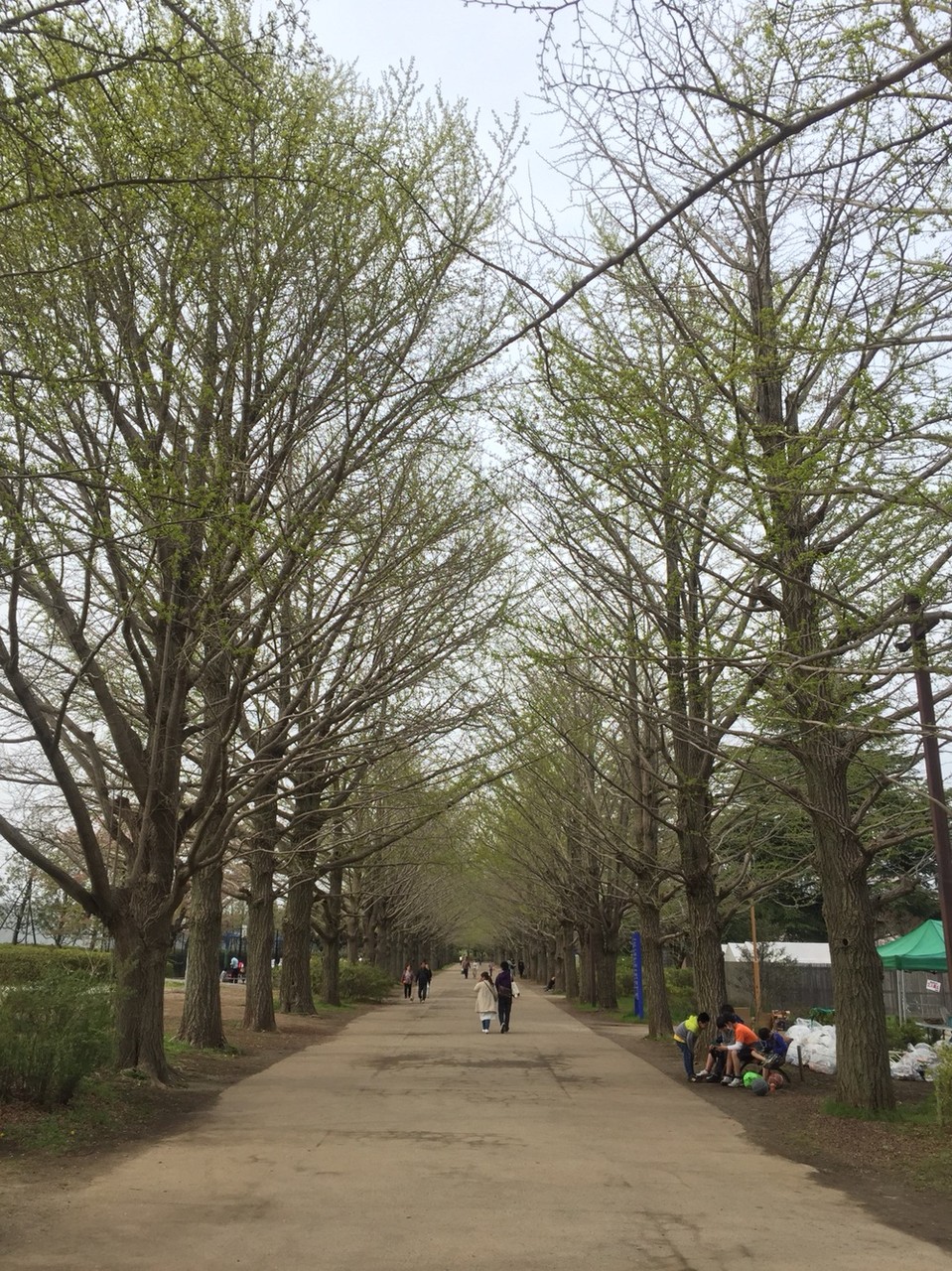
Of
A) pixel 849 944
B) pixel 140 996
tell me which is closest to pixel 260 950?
pixel 140 996

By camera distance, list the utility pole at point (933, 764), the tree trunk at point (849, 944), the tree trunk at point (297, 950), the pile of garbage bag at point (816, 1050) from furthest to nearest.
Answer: the tree trunk at point (297, 950) < the pile of garbage bag at point (816, 1050) < the tree trunk at point (849, 944) < the utility pole at point (933, 764)

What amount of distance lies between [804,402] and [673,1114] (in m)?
8.06

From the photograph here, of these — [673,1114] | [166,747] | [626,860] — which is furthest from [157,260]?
[626,860]

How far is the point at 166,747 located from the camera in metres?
11.9

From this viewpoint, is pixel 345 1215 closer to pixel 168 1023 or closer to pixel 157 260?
pixel 157 260

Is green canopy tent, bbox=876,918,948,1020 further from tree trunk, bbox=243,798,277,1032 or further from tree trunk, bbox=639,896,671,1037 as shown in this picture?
tree trunk, bbox=243,798,277,1032

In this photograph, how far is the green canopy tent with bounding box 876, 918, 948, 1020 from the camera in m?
21.2

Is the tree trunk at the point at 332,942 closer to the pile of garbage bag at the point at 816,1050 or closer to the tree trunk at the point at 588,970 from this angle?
the tree trunk at the point at 588,970

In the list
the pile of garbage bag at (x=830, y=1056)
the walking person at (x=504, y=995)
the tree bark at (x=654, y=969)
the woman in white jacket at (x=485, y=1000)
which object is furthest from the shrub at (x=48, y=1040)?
the walking person at (x=504, y=995)

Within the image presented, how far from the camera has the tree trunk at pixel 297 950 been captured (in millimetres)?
26000

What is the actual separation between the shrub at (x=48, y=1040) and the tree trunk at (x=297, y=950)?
1495 centimetres

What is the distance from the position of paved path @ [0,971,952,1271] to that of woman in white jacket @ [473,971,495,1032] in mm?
11504

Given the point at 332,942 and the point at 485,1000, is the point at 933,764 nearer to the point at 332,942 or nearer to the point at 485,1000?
the point at 485,1000

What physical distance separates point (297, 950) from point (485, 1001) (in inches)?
200
